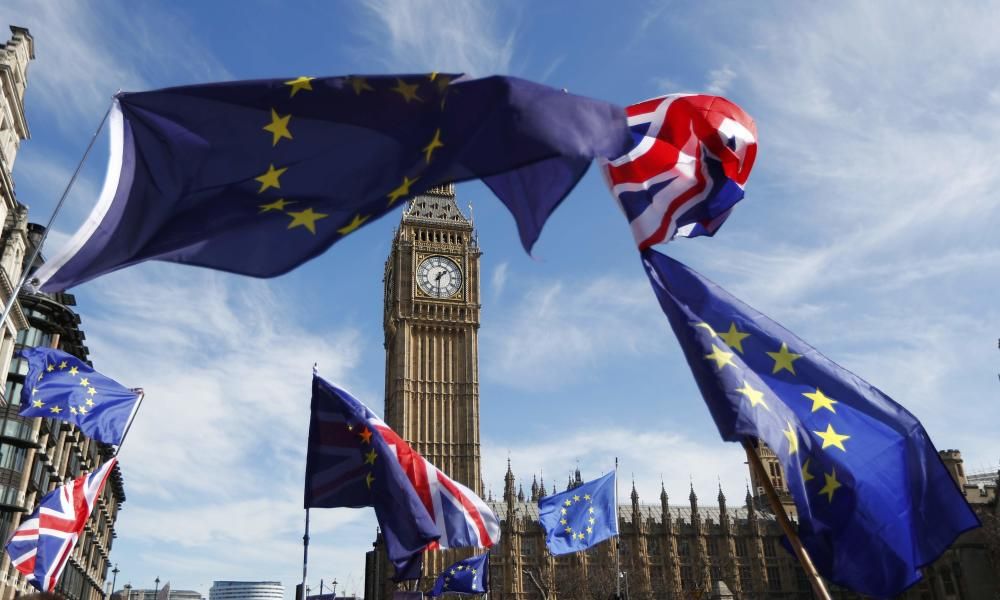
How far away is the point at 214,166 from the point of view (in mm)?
9211

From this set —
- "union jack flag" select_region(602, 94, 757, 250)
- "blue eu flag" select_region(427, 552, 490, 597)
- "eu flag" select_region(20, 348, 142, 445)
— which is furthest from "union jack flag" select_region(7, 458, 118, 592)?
"blue eu flag" select_region(427, 552, 490, 597)

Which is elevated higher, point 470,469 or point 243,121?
point 470,469

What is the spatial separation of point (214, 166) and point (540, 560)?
85083mm

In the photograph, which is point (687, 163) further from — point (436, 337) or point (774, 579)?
point (774, 579)

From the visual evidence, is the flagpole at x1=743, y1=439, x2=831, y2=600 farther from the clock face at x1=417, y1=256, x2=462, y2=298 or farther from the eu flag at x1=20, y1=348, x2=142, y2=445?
the clock face at x1=417, y1=256, x2=462, y2=298

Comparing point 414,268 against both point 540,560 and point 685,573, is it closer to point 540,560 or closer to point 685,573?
point 540,560

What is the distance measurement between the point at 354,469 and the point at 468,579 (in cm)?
2130

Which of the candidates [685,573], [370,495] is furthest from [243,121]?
[685,573]

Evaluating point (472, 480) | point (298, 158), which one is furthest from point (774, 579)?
point (298, 158)

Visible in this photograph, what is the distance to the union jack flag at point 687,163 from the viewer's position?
11648mm

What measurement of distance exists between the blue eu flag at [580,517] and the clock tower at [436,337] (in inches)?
2288

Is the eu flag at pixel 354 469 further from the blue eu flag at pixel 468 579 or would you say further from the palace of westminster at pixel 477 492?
the palace of westminster at pixel 477 492

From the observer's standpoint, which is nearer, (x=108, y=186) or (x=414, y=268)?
(x=108, y=186)

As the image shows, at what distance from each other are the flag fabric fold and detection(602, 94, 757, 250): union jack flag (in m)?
8.12
